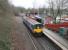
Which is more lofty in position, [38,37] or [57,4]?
[57,4]

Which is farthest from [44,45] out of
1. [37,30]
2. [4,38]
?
[4,38]

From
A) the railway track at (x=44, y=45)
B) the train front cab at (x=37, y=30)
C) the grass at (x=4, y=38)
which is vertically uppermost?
the grass at (x=4, y=38)

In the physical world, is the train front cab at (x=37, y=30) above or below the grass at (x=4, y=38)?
below

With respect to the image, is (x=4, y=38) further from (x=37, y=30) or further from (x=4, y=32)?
(x=37, y=30)

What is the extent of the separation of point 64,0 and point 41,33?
2045 centimetres

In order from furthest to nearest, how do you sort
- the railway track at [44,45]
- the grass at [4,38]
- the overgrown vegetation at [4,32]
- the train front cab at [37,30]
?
the train front cab at [37,30]
the railway track at [44,45]
the overgrown vegetation at [4,32]
the grass at [4,38]

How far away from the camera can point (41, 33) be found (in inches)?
1014

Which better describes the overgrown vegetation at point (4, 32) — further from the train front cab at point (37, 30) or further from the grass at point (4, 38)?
the train front cab at point (37, 30)

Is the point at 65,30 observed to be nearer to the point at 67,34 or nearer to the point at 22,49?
the point at 67,34

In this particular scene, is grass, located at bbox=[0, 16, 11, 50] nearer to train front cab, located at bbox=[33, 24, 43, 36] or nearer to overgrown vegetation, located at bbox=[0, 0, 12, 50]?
overgrown vegetation, located at bbox=[0, 0, 12, 50]

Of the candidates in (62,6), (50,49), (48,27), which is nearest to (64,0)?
(62,6)

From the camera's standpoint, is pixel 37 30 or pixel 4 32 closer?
pixel 4 32

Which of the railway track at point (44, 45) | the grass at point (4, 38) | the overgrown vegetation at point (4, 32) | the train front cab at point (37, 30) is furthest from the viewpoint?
the train front cab at point (37, 30)

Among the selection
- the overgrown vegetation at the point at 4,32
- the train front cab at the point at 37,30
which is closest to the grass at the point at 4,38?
the overgrown vegetation at the point at 4,32
